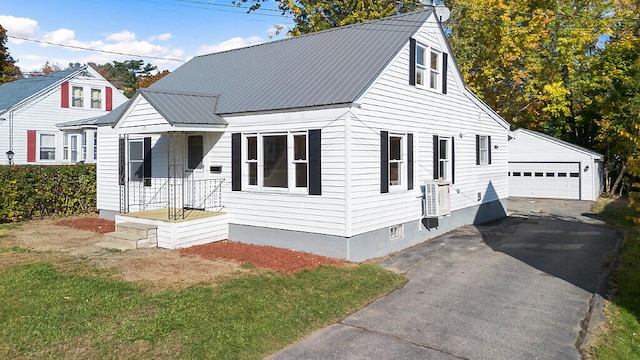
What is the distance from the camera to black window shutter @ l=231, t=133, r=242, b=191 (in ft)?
38.4

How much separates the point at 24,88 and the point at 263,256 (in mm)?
24519

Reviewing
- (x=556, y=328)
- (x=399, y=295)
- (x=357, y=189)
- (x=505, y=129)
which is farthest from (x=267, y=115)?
(x=505, y=129)

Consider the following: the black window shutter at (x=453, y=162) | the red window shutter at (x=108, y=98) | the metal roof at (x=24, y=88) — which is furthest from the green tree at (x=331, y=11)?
the black window shutter at (x=453, y=162)

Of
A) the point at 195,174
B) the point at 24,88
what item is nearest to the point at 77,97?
the point at 24,88

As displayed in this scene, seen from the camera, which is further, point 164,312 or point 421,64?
point 421,64

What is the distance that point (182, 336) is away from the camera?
571 centimetres

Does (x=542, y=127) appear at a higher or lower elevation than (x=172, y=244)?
higher

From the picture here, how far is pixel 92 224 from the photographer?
1452 centimetres

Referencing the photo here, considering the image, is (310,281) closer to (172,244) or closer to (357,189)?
(357,189)

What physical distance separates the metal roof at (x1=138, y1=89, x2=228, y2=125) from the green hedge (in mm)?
6376

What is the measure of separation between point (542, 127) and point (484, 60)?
9.31 metres

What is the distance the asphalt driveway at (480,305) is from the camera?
19.1 ft

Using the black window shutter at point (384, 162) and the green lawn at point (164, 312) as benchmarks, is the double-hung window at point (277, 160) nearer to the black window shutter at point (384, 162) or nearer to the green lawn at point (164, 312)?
the black window shutter at point (384, 162)

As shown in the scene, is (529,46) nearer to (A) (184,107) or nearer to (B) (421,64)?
(B) (421,64)
